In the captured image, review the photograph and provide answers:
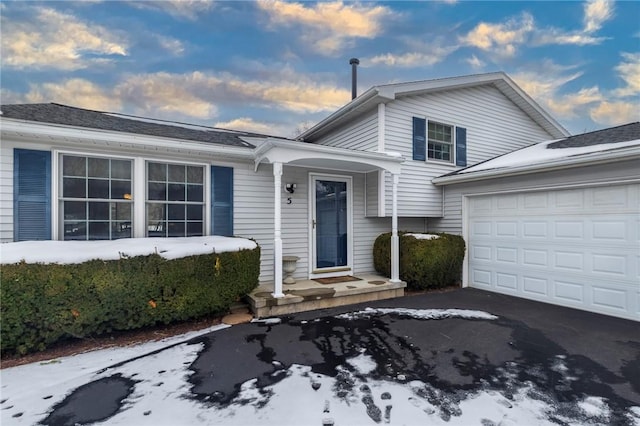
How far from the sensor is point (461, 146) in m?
7.66

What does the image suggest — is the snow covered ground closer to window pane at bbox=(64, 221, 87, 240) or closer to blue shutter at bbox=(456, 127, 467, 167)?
window pane at bbox=(64, 221, 87, 240)

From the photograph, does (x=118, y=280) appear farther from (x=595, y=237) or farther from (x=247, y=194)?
(x=595, y=237)

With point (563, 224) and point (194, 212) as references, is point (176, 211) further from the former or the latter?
point (563, 224)

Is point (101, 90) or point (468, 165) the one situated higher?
point (101, 90)

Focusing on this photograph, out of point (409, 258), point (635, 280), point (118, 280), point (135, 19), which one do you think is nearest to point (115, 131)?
point (118, 280)

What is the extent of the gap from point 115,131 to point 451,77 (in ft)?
24.0

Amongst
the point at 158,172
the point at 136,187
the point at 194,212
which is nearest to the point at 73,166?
the point at 136,187

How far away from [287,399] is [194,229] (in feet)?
12.5

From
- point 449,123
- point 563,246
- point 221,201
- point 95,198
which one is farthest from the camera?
point 449,123

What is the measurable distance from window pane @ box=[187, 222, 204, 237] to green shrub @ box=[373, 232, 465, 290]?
3998mm

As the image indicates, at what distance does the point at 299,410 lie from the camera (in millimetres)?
2303

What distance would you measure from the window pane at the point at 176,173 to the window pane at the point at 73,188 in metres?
1.23

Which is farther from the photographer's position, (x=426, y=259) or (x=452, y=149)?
(x=452, y=149)

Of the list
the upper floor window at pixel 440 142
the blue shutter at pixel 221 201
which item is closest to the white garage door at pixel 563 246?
the upper floor window at pixel 440 142
